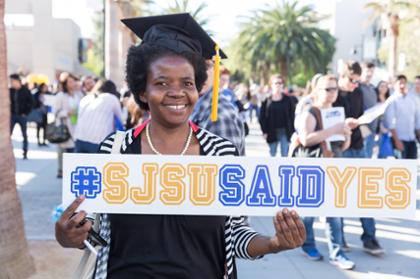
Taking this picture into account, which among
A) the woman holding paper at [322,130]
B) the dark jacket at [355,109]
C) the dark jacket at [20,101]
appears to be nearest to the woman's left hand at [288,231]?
the woman holding paper at [322,130]

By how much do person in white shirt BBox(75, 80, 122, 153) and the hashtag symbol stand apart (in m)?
6.02

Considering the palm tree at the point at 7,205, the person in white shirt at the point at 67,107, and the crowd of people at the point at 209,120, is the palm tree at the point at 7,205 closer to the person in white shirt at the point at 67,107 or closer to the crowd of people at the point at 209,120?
the crowd of people at the point at 209,120

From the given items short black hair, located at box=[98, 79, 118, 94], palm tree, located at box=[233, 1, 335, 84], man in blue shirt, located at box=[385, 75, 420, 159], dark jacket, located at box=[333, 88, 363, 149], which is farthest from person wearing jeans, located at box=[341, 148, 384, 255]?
palm tree, located at box=[233, 1, 335, 84]

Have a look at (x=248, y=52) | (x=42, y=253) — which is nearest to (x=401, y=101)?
(x=42, y=253)

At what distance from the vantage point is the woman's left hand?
7.03 feet

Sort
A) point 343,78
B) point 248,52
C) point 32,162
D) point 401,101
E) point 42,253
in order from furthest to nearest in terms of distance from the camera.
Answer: point 248,52, point 32,162, point 401,101, point 343,78, point 42,253

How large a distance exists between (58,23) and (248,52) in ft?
62.9

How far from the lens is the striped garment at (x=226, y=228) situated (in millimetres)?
2293

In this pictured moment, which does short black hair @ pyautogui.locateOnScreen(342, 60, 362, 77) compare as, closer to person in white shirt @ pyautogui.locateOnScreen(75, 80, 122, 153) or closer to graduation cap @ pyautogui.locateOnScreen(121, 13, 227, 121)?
person in white shirt @ pyautogui.locateOnScreen(75, 80, 122, 153)

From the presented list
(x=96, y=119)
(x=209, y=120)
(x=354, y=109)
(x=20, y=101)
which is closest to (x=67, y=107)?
(x=96, y=119)

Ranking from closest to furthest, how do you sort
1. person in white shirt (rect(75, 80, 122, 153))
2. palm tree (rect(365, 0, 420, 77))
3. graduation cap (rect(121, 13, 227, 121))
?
graduation cap (rect(121, 13, 227, 121)) → person in white shirt (rect(75, 80, 122, 153)) → palm tree (rect(365, 0, 420, 77))

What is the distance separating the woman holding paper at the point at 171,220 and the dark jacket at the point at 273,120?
303 inches

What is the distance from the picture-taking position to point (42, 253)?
5.95 meters

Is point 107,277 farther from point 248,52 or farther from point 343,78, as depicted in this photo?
point 248,52
